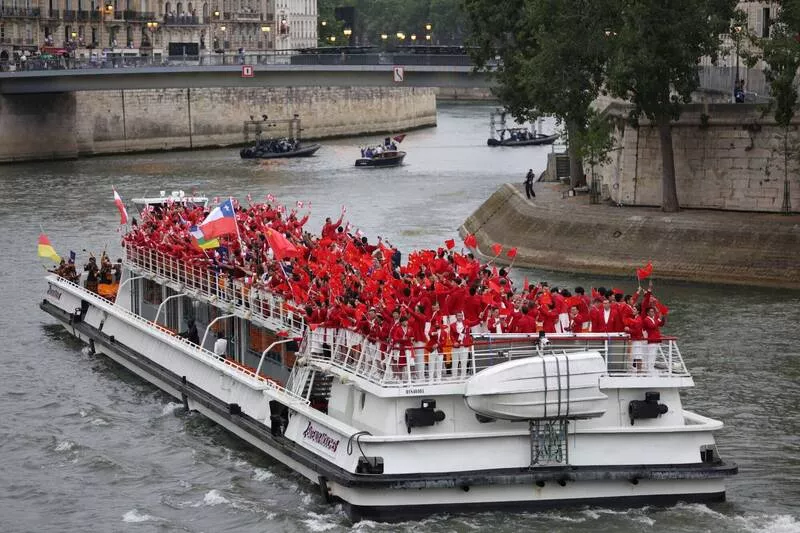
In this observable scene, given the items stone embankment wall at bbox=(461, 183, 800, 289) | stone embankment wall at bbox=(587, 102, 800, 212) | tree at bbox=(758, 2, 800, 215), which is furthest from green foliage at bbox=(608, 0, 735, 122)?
stone embankment wall at bbox=(461, 183, 800, 289)

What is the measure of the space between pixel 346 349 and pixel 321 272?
2.51 meters

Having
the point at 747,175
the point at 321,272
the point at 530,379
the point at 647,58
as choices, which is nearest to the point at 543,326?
the point at 530,379

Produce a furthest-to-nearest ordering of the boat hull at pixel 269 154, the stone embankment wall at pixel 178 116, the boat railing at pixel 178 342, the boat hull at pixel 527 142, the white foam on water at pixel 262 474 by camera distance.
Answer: the boat hull at pixel 527 142, the boat hull at pixel 269 154, the stone embankment wall at pixel 178 116, the boat railing at pixel 178 342, the white foam on water at pixel 262 474

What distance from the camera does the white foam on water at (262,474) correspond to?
3164cm

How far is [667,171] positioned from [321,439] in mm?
29069

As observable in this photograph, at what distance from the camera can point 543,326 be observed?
2939 cm

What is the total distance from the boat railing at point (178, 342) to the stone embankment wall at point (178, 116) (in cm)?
5190

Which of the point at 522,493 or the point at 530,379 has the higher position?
the point at 530,379

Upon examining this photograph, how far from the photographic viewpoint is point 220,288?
3741 cm

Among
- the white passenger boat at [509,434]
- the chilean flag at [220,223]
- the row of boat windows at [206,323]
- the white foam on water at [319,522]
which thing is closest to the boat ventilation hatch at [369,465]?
the white passenger boat at [509,434]

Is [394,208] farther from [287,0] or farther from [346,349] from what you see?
[287,0]

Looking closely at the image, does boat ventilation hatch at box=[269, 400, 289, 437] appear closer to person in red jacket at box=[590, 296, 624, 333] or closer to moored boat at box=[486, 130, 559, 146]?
person in red jacket at box=[590, 296, 624, 333]

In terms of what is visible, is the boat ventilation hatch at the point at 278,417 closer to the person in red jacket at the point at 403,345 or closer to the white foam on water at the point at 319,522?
the white foam on water at the point at 319,522

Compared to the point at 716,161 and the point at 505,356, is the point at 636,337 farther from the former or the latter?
the point at 716,161
